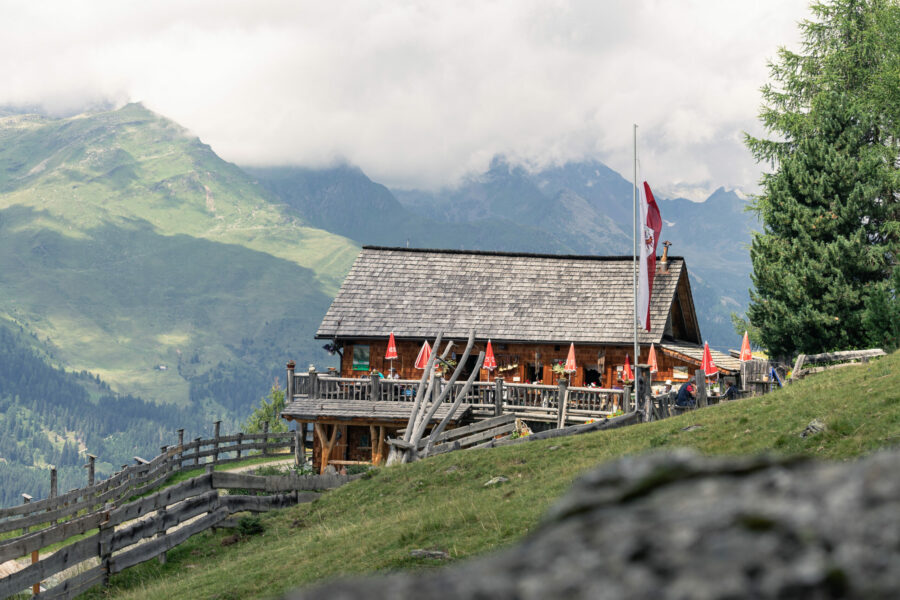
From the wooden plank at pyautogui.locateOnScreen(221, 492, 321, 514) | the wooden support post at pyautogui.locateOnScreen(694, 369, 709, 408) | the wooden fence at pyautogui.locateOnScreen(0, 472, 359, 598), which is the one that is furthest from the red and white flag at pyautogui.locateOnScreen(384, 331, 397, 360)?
the wooden plank at pyautogui.locateOnScreen(221, 492, 321, 514)

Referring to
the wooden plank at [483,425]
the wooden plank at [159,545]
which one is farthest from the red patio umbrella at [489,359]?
the wooden plank at [159,545]

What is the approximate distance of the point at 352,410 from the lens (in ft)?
115

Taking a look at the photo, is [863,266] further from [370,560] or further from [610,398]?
[370,560]

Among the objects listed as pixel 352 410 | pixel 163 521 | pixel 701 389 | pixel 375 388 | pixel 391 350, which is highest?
pixel 391 350

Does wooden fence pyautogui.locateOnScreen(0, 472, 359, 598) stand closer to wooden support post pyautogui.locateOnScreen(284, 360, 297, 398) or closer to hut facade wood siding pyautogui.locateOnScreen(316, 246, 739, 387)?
wooden support post pyautogui.locateOnScreen(284, 360, 297, 398)

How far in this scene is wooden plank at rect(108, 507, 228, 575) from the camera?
15128mm

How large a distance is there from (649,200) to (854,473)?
30.5 m

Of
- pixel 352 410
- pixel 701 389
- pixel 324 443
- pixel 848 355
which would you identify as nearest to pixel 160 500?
pixel 701 389

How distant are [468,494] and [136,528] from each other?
249 inches

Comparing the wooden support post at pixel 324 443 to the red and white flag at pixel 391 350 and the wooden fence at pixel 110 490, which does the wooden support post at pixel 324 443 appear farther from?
the red and white flag at pixel 391 350

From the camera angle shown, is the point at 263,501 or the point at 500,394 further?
the point at 500,394

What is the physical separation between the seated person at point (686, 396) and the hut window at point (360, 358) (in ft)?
57.8

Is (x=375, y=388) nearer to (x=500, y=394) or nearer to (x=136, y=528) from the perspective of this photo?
(x=500, y=394)

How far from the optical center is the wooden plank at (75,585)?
1388 cm
